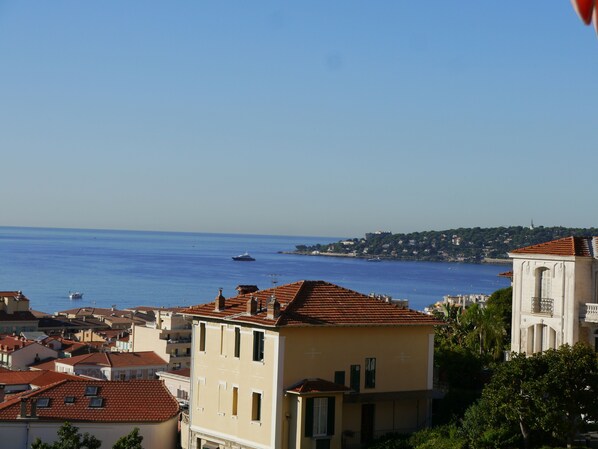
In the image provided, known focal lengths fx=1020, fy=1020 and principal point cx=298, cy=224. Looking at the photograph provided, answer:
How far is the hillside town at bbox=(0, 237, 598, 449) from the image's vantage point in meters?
24.3

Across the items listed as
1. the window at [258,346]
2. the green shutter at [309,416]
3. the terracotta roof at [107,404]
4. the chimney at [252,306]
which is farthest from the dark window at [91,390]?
the green shutter at [309,416]

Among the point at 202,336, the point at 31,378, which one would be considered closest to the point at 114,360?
the point at 31,378

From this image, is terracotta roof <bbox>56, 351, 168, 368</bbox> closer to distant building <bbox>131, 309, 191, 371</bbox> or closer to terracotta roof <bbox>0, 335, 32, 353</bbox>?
distant building <bbox>131, 309, 191, 371</bbox>

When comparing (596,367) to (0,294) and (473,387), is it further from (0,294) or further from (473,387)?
(0,294)

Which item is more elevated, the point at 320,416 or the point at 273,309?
the point at 273,309

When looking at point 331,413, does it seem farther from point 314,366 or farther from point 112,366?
point 112,366

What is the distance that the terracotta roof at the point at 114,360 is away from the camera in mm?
68500

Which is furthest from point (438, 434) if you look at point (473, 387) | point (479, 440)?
point (473, 387)

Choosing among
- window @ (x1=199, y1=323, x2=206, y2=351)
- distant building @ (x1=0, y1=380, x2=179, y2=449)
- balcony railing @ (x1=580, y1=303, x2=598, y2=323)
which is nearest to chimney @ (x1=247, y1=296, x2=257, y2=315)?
window @ (x1=199, y1=323, x2=206, y2=351)

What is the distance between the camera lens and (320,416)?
24.2 meters

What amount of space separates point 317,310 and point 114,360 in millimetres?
45863

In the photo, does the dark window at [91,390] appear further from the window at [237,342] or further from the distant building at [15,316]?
the distant building at [15,316]

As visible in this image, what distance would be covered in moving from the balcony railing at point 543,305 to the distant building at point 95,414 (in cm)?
1185

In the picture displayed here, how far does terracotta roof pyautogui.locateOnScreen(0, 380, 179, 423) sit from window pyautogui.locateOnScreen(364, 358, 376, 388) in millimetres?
9066
